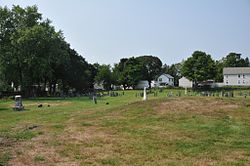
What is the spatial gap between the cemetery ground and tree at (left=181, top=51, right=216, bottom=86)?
229 ft

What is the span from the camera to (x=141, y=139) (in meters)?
16.3

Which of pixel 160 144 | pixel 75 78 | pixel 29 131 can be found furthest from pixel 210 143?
pixel 75 78

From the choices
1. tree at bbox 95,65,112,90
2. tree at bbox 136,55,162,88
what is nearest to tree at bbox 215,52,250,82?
tree at bbox 136,55,162,88

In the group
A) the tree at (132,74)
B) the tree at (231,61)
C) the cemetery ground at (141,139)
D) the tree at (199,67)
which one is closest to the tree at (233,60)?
the tree at (231,61)

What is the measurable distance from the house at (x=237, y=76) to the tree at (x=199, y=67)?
2172 centimetres

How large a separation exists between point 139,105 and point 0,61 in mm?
39194

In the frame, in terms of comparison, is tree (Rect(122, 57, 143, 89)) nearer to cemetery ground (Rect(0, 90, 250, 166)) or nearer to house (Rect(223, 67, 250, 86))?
house (Rect(223, 67, 250, 86))

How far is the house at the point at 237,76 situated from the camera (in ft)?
384

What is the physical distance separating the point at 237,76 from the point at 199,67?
88.3ft

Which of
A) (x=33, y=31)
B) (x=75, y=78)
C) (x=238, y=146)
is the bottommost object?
(x=238, y=146)

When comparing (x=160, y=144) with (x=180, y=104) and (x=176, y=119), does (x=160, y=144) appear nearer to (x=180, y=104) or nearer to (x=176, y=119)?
(x=176, y=119)

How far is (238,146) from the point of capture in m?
15.2

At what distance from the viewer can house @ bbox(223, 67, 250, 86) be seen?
117188 mm

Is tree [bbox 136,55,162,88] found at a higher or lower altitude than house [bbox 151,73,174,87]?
higher
